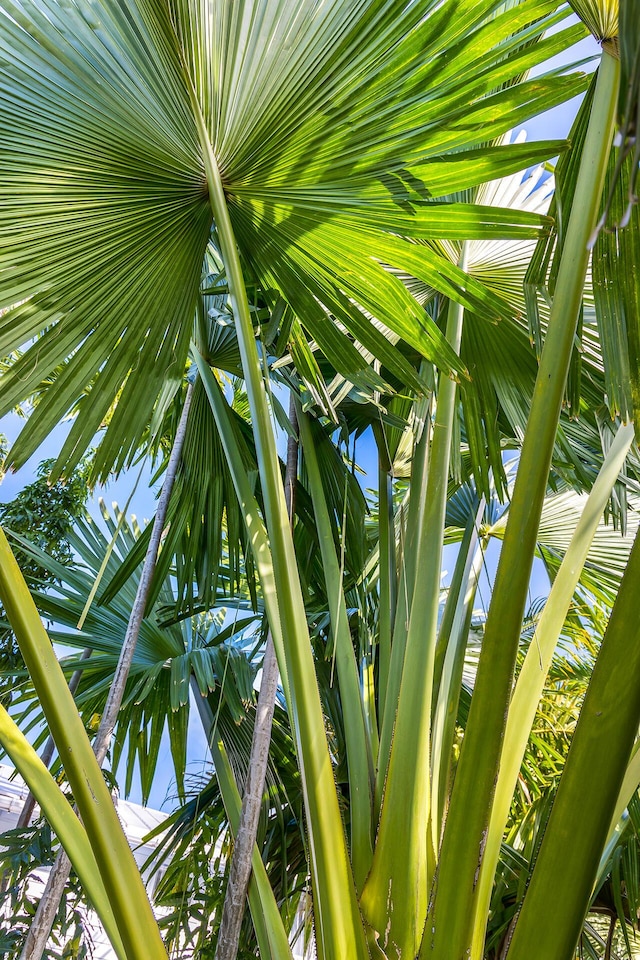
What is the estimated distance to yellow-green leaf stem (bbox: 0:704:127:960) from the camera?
34.7 inches

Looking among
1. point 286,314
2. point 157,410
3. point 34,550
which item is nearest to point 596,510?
point 286,314

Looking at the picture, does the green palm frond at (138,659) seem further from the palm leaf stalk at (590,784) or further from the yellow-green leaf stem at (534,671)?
the palm leaf stalk at (590,784)

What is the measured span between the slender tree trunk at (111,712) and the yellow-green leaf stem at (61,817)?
32cm

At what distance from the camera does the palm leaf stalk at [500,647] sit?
776mm

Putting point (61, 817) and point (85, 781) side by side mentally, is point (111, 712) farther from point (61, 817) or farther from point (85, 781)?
point (85, 781)

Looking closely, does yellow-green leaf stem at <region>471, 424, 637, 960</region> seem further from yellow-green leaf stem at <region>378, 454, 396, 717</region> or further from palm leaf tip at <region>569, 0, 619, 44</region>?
palm leaf tip at <region>569, 0, 619, 44</region>

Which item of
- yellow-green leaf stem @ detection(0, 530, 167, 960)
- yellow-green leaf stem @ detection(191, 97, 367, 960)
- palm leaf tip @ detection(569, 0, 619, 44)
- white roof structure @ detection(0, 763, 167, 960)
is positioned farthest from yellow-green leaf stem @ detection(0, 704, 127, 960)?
white roof structure @ detection(0, 763, 167, 960)

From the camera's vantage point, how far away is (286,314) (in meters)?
1.47

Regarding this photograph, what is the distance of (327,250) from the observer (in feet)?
4.27

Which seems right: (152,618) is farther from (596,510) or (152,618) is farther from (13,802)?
(13,802)

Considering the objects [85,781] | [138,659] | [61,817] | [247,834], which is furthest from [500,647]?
[138,659]

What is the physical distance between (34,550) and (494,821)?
1.49m

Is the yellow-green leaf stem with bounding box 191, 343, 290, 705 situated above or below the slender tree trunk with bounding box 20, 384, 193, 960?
above

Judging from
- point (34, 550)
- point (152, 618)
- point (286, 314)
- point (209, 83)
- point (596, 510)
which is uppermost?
point (209, 83)
